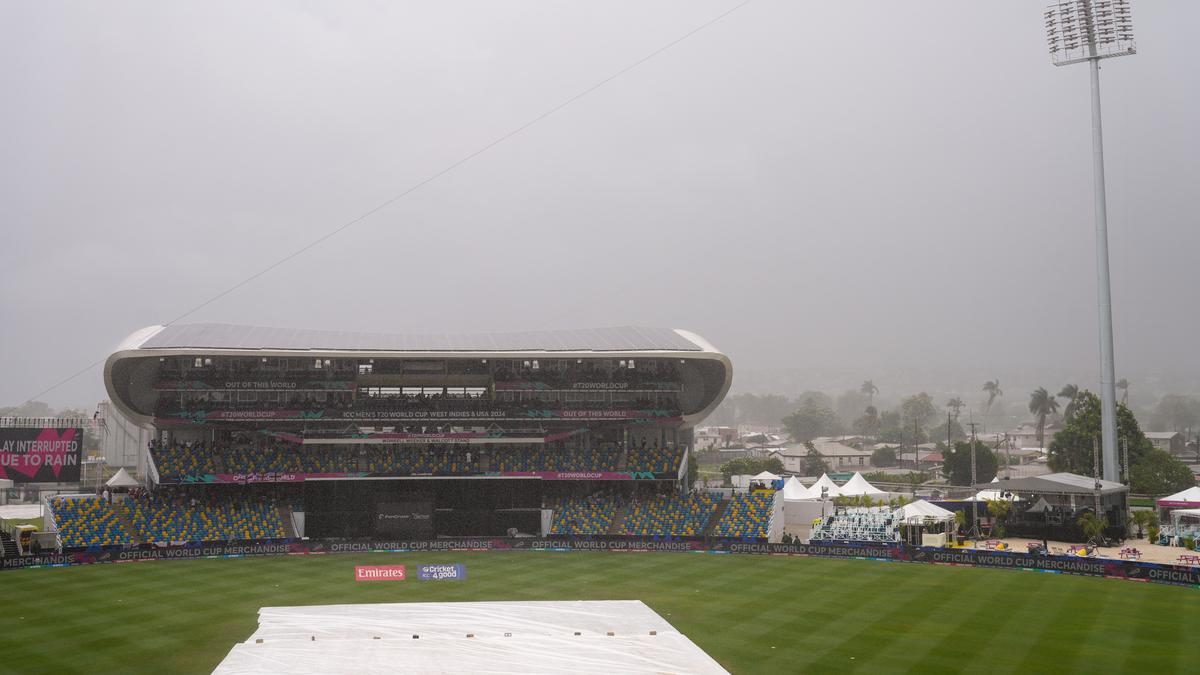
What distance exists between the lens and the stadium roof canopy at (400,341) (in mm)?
59719

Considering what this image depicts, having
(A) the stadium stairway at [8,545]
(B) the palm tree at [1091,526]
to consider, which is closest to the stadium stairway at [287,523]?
(A) the stadium stairway at [8,545]

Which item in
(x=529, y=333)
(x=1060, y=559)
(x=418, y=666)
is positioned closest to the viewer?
(x=418, y=666)

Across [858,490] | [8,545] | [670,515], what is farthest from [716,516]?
[8,545]

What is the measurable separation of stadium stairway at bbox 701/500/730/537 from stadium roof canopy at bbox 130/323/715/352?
1004cm

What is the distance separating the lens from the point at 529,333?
71.4 m

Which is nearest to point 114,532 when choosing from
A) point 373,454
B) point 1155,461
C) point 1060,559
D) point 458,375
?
point 373,454

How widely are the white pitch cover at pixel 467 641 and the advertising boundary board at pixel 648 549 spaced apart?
1904 centimetres

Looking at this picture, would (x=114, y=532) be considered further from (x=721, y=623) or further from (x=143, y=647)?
(x=721, y=623)

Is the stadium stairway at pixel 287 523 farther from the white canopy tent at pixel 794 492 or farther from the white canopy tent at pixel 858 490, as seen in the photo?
the white canopy tent at pixel 858 490

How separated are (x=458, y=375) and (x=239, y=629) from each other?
3617 cm

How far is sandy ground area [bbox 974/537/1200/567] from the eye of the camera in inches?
1857

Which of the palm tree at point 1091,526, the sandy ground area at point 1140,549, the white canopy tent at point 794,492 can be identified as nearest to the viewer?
the sandy ground area at point 1140,549

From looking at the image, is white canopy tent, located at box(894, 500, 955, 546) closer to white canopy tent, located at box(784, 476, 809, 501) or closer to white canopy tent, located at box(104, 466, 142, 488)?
white canopy tent, located at box(784, 476, 809, 501)

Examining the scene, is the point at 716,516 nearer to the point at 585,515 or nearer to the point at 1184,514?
the point at 585,515
